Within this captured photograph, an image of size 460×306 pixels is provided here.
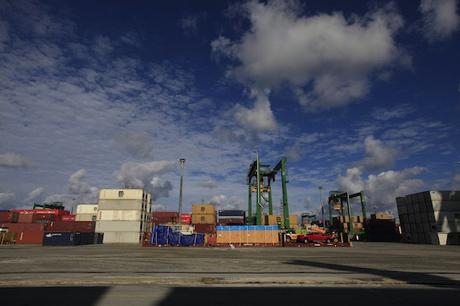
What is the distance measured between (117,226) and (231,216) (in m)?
32.4

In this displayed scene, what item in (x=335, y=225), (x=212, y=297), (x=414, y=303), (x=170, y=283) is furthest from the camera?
(x=335, y=225)

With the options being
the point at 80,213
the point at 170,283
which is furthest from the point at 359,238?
the point at 80,213

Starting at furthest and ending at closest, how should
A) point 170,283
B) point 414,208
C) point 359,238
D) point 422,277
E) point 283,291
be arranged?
point 359,238, point 414,208, point 422,277, point 170,283, point 283,291

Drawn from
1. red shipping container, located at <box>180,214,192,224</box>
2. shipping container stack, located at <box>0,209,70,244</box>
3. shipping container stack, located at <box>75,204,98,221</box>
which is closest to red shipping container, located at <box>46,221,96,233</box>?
shipping container stack, located at <box>0,209,70,244</box>

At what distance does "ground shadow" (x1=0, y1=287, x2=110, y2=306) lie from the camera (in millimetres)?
7152

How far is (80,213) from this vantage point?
9825 cm

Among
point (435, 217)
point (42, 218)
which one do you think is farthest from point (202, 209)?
point (435, 217)

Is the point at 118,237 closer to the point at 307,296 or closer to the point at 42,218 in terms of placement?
the point at 42,218

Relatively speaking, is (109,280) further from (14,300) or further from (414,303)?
(414,303)

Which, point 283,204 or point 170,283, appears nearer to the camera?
point 170,283

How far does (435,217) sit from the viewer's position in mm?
47438

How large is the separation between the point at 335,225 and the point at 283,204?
35980 mm

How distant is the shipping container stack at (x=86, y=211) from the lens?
97.4m

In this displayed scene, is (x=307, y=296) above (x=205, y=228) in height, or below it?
below
